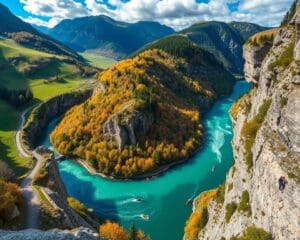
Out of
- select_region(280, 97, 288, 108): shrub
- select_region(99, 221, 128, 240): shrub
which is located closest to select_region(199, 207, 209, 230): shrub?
select_region(99, 221, 128, 240): shrub

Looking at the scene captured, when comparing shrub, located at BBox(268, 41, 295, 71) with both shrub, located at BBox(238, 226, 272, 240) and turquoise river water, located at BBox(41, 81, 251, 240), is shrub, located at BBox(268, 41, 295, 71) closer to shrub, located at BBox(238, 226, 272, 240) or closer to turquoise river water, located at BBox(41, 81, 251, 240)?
shrub, located at BBox(238, 226, 272, 240)

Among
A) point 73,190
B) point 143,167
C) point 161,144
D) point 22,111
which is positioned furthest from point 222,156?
point 22,111

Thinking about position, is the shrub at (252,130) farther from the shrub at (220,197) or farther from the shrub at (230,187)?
the shrub at (220,197)

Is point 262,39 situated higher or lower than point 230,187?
higher

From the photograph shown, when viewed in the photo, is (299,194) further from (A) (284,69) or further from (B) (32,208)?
(B) (32,208)

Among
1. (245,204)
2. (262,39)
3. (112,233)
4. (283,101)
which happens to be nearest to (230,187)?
(245,204)

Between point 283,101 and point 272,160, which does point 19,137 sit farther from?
point 283,101

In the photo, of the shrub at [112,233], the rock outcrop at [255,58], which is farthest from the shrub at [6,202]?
the rock outcrop at [255,58]
